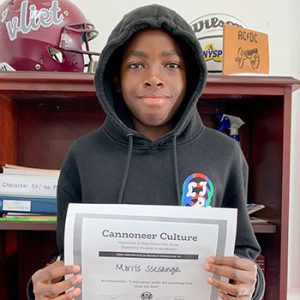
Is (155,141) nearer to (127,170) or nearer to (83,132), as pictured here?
(127,170)

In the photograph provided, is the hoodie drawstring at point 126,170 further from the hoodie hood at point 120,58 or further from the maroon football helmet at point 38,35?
the maroon football helmet at point 38,35

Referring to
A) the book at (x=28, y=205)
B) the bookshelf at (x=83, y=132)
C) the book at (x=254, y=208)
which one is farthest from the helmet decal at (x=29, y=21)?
Result: the book at (x=254, y=208)

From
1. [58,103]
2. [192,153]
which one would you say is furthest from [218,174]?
[58,103]

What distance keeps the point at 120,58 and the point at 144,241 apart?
35 centimetres

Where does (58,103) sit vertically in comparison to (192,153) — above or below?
above

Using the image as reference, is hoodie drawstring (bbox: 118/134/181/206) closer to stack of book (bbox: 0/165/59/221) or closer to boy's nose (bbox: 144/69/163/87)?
boy's nose (bbox: 144/69/163/87)

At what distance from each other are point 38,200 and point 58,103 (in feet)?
1.09

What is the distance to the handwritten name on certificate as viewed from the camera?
57 centimetres

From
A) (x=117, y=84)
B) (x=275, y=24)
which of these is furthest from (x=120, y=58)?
(x=275, y=24)

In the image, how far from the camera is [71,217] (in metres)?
0.57

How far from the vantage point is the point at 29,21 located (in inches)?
35.5

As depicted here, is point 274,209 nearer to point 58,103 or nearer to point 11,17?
point 58,103

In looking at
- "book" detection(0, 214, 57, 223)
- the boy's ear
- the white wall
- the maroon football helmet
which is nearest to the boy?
the boy's ear

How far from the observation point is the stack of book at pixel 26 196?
89 cm
